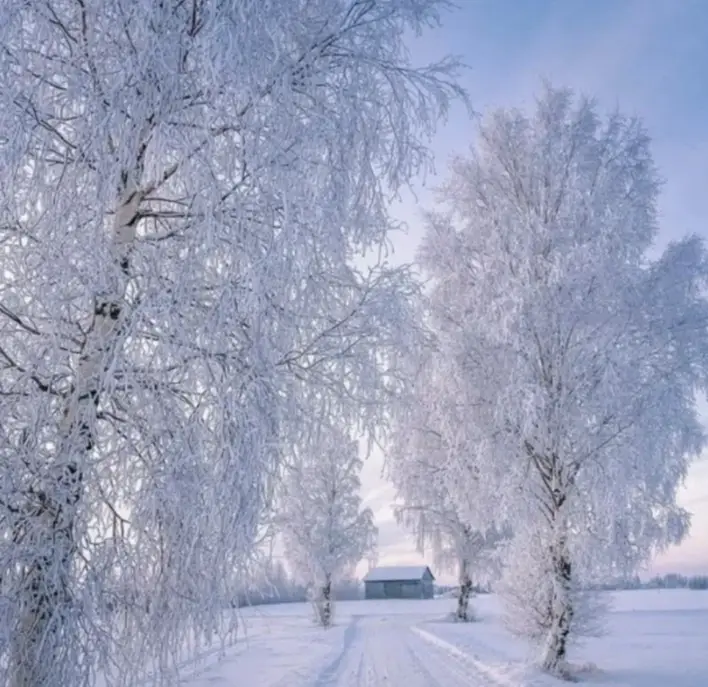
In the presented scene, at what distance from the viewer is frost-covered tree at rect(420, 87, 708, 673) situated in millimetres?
9305

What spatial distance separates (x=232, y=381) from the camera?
3791 mm

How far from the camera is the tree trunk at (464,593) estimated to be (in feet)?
84.1

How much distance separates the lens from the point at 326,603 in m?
25.2

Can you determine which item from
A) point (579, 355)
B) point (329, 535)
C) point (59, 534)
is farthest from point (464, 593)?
point (59, 534)

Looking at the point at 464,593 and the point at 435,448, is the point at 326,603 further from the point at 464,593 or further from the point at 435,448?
the point at 435,448

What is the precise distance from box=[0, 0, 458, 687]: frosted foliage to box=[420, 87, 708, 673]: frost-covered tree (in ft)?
19.6

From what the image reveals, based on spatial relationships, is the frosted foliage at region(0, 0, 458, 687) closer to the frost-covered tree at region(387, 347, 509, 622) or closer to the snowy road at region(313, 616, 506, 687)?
the frost-covered tree at region(387, 347, 509, 622)

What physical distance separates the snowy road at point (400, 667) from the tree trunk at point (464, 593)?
26.9 feet

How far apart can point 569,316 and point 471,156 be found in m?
3.79

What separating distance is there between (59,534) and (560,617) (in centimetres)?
920

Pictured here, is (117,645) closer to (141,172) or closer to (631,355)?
(141,172)

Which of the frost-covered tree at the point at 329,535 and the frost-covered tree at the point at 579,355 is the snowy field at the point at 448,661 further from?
the frost-covered tree at the point at 329,535

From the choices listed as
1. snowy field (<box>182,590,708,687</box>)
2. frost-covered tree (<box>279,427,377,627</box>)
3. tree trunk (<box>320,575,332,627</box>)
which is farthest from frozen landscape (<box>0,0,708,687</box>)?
tree trunk (<box>320,575,332,627</box>)

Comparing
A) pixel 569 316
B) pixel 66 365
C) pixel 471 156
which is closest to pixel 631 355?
pixel 569 316
